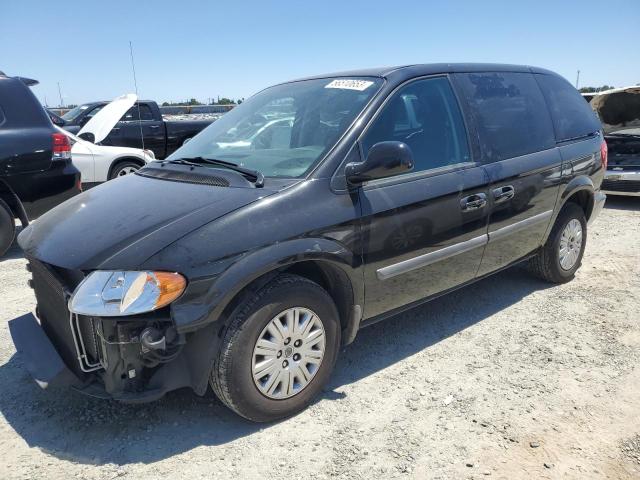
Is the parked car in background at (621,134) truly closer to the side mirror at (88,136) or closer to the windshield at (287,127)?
the windshield at (287,127)

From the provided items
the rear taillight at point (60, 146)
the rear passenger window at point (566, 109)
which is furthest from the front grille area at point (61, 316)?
the rear passenger window at point (566, 109)

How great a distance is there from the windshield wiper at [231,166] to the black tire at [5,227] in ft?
10.5

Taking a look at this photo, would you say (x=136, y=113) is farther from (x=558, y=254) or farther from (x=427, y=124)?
(x=558, y=254)

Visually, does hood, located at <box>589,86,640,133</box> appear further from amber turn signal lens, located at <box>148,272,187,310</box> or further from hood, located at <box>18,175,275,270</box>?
amber turn signal lens, located at <box>148,272,187,310</box>

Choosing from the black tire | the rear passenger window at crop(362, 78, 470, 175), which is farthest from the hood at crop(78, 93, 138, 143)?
the rear passenger window at crop(362, 78, 470, 175)

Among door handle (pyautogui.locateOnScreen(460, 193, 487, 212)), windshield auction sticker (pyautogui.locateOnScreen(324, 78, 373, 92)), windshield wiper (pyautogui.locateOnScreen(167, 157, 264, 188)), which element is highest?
windshield auction sticker (pyautogui.locateOnScreen(324, 78, 373, 92))

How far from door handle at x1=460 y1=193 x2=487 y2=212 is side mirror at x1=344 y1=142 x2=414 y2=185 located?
2.49ft

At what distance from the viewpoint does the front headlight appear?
2.28 m

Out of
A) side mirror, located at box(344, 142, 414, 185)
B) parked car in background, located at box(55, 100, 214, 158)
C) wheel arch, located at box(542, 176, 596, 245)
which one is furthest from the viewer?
parked car in background, located at box(55, 100, 214, 158)

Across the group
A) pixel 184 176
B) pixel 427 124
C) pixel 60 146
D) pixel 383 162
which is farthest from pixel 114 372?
pixel 60 146

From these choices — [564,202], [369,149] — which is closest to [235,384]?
[369,149]

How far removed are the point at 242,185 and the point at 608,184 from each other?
7332 millimetres

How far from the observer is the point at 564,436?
8.71 ft

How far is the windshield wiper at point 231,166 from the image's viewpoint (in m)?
2.81
